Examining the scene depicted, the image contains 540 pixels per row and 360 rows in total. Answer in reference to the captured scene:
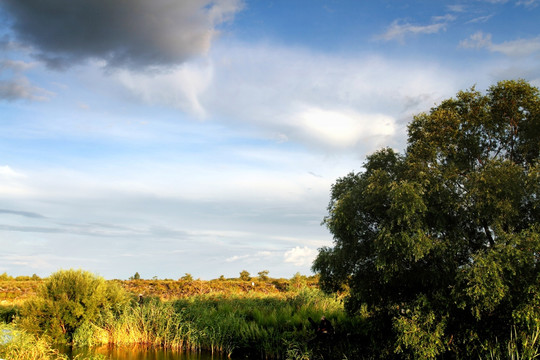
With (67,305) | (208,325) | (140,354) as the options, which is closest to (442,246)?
(208,325)

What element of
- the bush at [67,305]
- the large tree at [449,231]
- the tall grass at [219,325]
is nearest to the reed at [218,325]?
the tall grass at [219,325]

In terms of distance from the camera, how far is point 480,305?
35.1 ft

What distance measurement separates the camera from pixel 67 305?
66.1ft

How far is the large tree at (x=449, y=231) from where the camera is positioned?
10750 millimetres

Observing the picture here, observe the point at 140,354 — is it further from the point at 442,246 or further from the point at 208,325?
the point at 442,246

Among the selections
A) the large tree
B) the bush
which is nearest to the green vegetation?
the large tree

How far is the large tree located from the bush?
38.7 ft

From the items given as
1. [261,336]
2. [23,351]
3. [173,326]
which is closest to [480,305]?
[261,336]

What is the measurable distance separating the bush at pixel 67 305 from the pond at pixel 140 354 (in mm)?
1293

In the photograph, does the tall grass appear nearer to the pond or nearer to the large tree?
the pond

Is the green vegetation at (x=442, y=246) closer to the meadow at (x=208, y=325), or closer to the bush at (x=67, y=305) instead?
the meadow at (x=208, y=325)

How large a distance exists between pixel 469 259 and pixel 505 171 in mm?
2402

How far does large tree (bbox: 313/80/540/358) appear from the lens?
10.8 metres

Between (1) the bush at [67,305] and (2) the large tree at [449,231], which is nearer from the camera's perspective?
(2) the large tree at [449,231]
